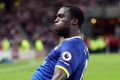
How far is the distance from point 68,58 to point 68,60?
2cm

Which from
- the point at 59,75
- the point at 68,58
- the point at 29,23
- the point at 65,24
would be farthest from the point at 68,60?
the point at 29,23

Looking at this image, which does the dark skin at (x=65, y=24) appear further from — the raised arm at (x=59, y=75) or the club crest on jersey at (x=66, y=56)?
the club crest on jersey at (x=66, y=56)

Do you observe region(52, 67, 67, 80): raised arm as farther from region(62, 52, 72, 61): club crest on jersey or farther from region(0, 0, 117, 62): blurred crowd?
region(0, 0, 117, 62): blurred crowd

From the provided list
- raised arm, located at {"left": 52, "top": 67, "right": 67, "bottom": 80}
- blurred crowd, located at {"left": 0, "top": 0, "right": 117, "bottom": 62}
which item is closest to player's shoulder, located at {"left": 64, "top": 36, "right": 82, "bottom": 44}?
raised arm, located at {"left": 52, "top": 67, "right": 67, "bottom": 80}

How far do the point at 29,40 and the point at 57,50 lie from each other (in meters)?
30.7

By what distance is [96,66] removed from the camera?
24609 millimetres

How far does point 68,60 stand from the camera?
530cm

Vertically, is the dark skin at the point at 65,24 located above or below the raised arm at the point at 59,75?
above

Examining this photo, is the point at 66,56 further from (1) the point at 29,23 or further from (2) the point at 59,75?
(1) the point at 29,23

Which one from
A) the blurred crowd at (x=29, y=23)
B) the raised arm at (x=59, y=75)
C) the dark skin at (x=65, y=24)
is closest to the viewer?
the raised arm at (x=59, y=75)

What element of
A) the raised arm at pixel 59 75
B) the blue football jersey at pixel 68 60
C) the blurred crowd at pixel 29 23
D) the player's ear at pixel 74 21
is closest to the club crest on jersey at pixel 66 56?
the blue football jersey at pixel 68 60

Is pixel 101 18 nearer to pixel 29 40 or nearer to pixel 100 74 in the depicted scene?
pixel 29 40

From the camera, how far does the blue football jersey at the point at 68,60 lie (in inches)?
209

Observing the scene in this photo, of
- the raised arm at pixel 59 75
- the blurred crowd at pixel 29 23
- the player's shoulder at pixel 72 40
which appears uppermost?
the blurred crowd at pixel 29 23
